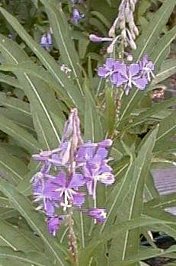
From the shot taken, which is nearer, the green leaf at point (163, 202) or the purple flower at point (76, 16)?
the green leaf at point (163, 202)

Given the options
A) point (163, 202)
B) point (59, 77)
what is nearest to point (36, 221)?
point (163, 202)

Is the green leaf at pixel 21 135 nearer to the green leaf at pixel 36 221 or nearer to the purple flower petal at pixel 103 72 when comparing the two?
the purple flower petal at pixel 103 72

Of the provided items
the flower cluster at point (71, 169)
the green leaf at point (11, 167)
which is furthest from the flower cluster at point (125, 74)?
the flower cluster at point (71, 169)

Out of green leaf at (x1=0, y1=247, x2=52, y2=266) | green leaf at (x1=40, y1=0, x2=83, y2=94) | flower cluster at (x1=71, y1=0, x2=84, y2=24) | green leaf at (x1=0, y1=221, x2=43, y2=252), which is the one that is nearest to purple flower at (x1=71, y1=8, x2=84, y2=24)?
flower cluster at (x1=71, y1=0, x2=84, y2=24)

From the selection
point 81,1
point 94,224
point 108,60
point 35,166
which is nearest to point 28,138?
point 35,166

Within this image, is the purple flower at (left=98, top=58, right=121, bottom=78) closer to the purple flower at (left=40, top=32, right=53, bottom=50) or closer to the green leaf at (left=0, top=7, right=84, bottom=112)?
the green leaf at (left=0, top=7, right=84, bottom=112)

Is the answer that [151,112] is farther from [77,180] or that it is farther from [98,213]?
[77,180]

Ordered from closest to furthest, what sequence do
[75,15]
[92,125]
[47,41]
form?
[92,125]
[47,41]
[75,15]

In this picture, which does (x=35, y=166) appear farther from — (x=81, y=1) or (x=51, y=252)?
(x=81, y=1)
